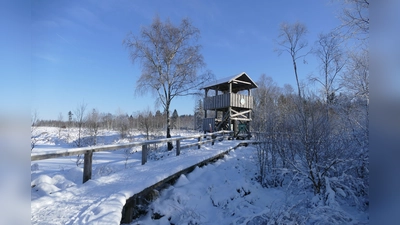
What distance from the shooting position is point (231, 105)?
15.2 m

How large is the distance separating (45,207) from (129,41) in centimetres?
1102

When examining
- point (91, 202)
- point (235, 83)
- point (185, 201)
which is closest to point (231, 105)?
point (235, 83)

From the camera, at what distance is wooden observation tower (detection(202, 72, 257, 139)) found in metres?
15.5

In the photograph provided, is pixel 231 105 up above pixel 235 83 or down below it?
below

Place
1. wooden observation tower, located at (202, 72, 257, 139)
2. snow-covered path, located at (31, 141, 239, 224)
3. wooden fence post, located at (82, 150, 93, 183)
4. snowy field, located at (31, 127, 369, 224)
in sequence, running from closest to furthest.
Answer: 1. snow-covered path, located at (31, 141, 239, 224)
2. snowy field, located at (31, 127, 369, 224)
3. wooden fence post, located at (82, 150, 93, 183)
4. wooden observation tower, located at (202, 72, 257, 139)

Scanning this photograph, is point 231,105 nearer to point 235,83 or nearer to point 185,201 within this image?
point 235,83

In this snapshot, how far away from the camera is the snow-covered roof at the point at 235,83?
15586 millimetres

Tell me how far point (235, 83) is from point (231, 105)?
2.43 m

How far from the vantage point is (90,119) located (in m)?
15.8

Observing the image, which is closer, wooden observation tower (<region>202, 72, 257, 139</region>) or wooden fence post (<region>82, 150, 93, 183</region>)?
wooden fence post (<region>82, 150, 93, 183</region>)

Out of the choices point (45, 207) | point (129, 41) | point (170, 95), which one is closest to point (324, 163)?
point (45, 207)

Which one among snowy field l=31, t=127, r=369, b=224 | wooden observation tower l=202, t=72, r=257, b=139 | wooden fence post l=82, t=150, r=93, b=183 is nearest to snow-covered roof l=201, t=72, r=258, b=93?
wooden observation tower l=202, t=72, r=257, b=139

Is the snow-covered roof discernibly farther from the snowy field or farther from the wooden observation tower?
the snowy field
